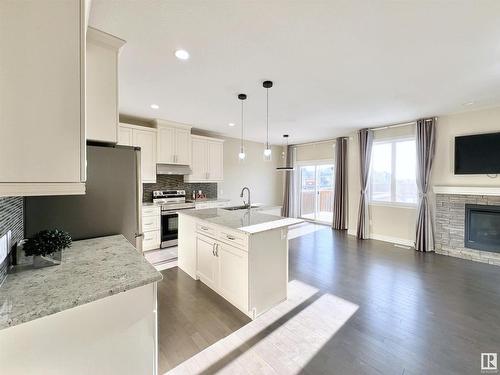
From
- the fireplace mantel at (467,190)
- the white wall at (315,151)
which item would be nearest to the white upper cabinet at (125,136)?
Result: the white wall at (315,151)

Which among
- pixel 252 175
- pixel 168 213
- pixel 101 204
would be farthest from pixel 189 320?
pixel 252 175

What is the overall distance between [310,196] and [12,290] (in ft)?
23.8

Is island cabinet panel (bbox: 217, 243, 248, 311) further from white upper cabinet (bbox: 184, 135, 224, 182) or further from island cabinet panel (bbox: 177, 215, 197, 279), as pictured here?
white upper cabinet (bbox: 184, 135, 224, 182)

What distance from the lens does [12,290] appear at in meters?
1.01

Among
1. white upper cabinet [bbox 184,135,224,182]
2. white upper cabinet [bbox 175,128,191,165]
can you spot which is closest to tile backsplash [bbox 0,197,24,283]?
white upper cabinet [bbox 175,128,191,165]

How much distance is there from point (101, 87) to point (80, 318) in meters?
1.57

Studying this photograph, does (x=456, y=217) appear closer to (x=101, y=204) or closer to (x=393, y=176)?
(x=393, y=176)

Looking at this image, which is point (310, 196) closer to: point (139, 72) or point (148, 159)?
point (148, 159)

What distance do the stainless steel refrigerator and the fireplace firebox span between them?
5539 millimetres

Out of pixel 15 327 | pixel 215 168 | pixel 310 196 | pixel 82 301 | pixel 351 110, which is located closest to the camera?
pixel 15 327

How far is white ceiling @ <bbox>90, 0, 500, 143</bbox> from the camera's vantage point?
1.64m

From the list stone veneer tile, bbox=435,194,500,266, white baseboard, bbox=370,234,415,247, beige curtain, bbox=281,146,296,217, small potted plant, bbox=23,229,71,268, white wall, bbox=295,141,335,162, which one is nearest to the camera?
small potted plant, bbox=23,229,71,268

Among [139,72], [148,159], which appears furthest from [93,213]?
[148,159]

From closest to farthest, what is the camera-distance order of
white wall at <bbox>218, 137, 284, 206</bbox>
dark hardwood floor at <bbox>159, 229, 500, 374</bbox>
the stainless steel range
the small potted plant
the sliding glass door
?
the small potted plant < dark hardwood floor at <bbox>159, 229, 500, 374</bbox> < the stainless steel range < white wall at <bbox>218, 137, 284, 206</bbox> < the sliding glass door
